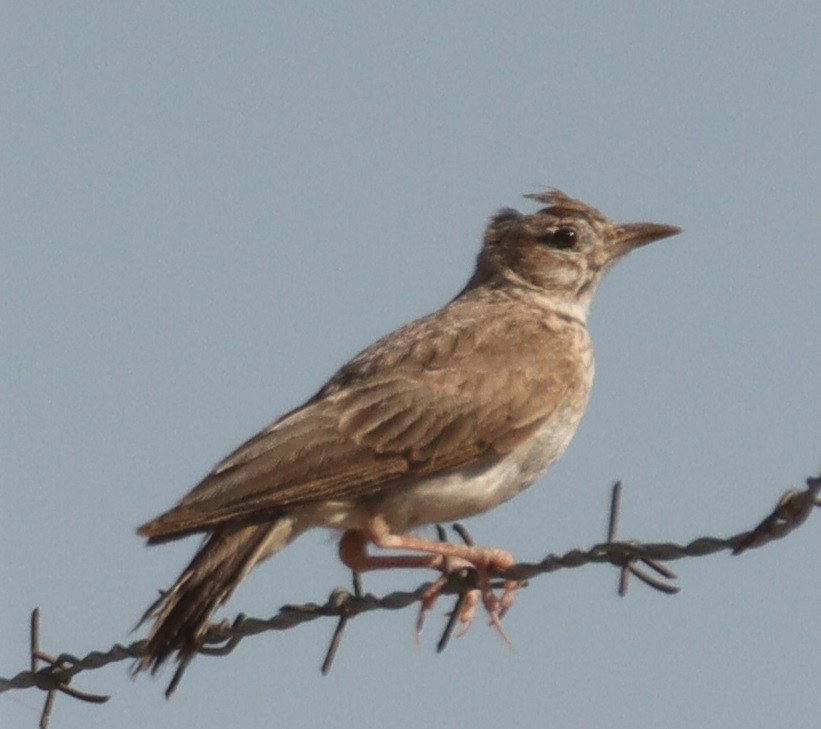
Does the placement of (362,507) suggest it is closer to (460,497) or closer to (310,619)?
(460,497)

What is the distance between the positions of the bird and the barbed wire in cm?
11

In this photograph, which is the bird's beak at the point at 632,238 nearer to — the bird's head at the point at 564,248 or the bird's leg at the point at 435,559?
the bird's head at the point at 564,248

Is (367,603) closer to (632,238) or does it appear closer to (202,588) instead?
(202,588)

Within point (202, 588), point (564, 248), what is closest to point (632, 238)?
point (564, 248)

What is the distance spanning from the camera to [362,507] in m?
8.34

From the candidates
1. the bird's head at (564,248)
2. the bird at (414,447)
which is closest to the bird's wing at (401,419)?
the bird at (414,447)

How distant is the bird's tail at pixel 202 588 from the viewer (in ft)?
23.5

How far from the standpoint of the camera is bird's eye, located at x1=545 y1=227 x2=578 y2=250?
34.4ft

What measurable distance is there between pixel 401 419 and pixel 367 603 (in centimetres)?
196

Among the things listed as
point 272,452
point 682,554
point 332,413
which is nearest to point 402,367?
point 332,413

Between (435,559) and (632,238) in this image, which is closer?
(435,559)

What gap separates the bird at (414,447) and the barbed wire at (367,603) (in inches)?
4.2

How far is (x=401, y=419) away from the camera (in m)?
8.66

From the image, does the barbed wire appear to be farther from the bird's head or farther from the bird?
the bird's head
